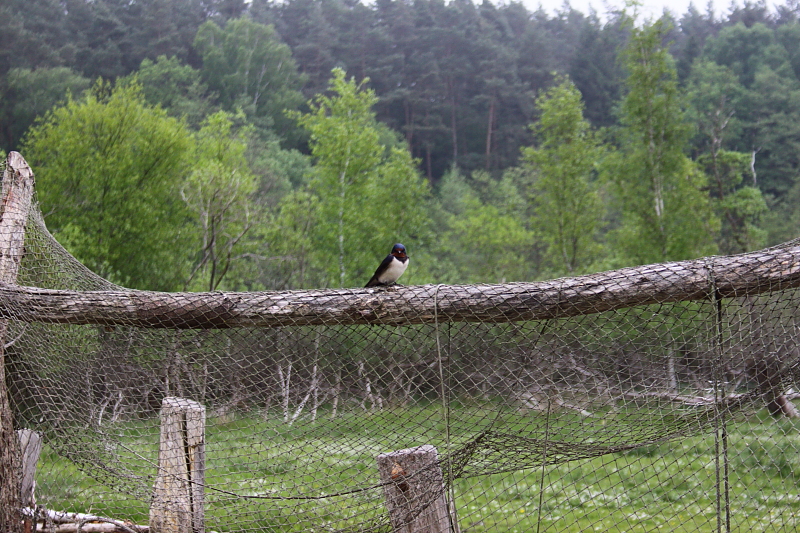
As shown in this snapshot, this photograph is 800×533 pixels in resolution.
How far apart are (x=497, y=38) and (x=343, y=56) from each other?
8.65 meters

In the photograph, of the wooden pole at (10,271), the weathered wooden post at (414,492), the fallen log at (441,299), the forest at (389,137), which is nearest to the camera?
the fallen log at (441,299)

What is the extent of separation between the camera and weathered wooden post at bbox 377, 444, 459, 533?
3.02 meters

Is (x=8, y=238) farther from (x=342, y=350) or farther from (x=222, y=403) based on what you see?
(x=342, y=350)

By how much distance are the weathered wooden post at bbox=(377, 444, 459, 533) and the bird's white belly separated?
43.9 inches

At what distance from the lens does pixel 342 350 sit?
143 inches

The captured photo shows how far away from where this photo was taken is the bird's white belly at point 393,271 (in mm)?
3844

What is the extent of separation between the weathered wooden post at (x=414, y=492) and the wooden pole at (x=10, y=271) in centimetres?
217

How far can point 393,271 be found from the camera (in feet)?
12.7

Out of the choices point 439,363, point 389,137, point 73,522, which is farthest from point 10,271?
point 389,137

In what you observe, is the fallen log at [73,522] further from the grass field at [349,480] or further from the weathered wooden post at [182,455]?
the weathered wooden post at [182,455]

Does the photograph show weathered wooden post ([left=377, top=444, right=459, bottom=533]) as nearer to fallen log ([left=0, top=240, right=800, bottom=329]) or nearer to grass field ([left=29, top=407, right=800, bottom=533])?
grass field ([left=29, top=407, right=800, bottom=533])

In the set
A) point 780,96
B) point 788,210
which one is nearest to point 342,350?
point 788,210

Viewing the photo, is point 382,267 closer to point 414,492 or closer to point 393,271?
point 393,271

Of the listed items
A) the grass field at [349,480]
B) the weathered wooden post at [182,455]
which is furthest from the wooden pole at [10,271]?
the weathered wooden post at [182,455]
